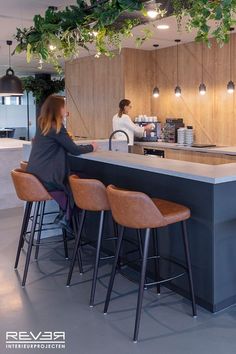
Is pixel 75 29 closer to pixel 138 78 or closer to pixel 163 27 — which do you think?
pixel 163 27

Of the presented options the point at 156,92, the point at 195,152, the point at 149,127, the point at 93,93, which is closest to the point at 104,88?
the point at 93,93

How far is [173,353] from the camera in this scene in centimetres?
236

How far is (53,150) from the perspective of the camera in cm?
360

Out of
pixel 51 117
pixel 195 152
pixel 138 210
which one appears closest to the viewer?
pixel 138 210

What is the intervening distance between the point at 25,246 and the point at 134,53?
442cm

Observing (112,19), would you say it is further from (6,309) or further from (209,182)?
(6,309)

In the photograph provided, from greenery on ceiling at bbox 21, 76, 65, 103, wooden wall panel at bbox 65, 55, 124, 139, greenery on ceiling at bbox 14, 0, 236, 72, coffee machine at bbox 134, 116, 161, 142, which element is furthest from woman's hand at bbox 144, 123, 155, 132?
greenery on ceiling at bbox 21, 76, 65, 103

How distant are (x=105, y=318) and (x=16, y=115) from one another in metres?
12.0

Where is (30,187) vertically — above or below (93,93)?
below

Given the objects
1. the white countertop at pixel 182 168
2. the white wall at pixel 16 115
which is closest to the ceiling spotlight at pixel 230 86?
the white countertop at pixel 182 168

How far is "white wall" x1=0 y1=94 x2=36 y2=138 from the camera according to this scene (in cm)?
1372

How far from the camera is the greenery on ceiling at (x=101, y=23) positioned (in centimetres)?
292

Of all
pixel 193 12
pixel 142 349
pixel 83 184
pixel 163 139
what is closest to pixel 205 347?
pixel 142 349

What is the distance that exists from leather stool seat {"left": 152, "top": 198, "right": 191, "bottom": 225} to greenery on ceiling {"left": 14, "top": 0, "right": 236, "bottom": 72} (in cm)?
124
